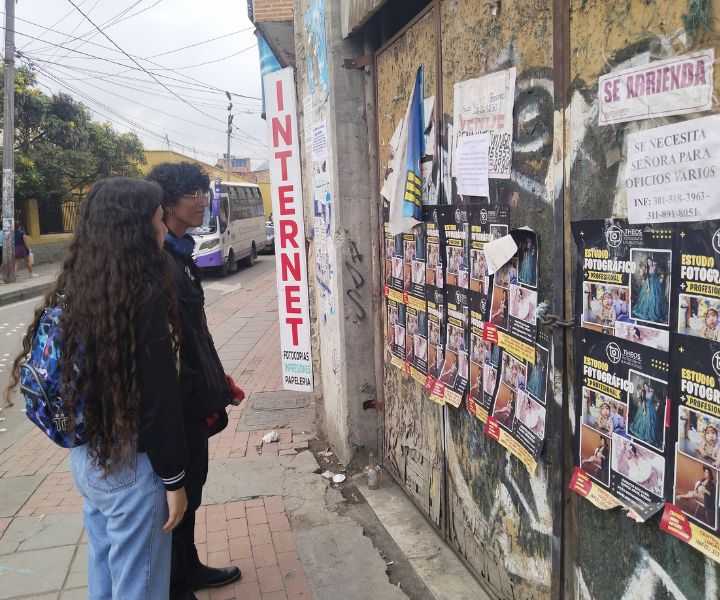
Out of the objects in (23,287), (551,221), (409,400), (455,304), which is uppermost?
(551,221)

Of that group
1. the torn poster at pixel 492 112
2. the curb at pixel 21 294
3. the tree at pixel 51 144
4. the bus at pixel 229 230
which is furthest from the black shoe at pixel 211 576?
the tree at pixel 51 144

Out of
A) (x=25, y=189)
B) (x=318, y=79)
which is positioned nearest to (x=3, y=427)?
(x=318, y=79)

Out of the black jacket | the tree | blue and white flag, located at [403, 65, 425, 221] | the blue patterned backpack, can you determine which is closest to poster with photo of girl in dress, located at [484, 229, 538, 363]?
blue and white flag, located at [403, 65, 425, 221]

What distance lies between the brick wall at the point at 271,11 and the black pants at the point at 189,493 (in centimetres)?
408

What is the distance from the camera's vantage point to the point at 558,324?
6.89 ft

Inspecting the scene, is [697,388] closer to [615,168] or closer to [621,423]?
[621,423]

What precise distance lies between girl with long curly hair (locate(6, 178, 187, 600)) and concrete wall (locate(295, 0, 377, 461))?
2.07 meters

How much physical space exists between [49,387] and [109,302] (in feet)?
1.15

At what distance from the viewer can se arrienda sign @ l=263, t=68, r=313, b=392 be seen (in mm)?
4961

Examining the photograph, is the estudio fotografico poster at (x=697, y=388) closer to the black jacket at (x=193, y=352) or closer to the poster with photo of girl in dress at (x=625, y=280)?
the poster with photo of girl in dress at (x=625, y=280)

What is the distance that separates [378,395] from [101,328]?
258 cm

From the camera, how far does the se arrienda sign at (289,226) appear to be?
4961 mm

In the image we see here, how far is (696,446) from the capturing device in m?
1.59

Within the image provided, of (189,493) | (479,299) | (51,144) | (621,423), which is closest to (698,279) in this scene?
(621,423)
